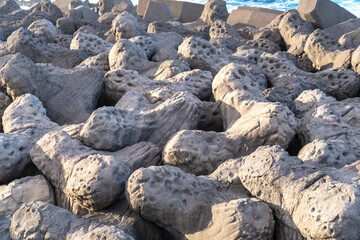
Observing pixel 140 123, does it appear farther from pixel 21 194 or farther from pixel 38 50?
pixel 38 50

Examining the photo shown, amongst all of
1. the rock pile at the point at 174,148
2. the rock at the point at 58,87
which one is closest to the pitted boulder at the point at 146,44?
the rock pile at the point at 174,148

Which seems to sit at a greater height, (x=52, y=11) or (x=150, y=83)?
(x=150, y=83)

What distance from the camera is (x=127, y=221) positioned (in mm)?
1705

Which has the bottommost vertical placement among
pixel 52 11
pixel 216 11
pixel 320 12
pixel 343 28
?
pixel 52 11

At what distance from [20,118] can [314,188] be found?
61.1 inches

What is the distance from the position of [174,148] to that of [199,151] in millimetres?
110

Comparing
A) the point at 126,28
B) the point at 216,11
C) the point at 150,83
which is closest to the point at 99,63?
the point at 150,83

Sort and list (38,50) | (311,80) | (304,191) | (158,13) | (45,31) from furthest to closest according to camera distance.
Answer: (158,13)
(45,31)
(38,50)
(311,80)
(304,191)

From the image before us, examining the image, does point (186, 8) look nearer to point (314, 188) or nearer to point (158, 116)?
point (158, 116)

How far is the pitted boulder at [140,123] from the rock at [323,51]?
169 centimetres

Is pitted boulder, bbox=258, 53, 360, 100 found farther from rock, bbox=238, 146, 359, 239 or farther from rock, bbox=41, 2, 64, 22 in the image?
rock, bbox=41, 2, 64, 22

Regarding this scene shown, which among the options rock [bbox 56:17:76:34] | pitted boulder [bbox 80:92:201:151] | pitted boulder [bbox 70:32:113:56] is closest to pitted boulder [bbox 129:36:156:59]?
pitted boulder [bbox 70:32:113:56]

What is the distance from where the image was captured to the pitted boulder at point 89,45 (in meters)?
3.67

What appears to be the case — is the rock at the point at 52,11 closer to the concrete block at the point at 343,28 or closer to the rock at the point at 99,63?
the rock at the point at 99,63
